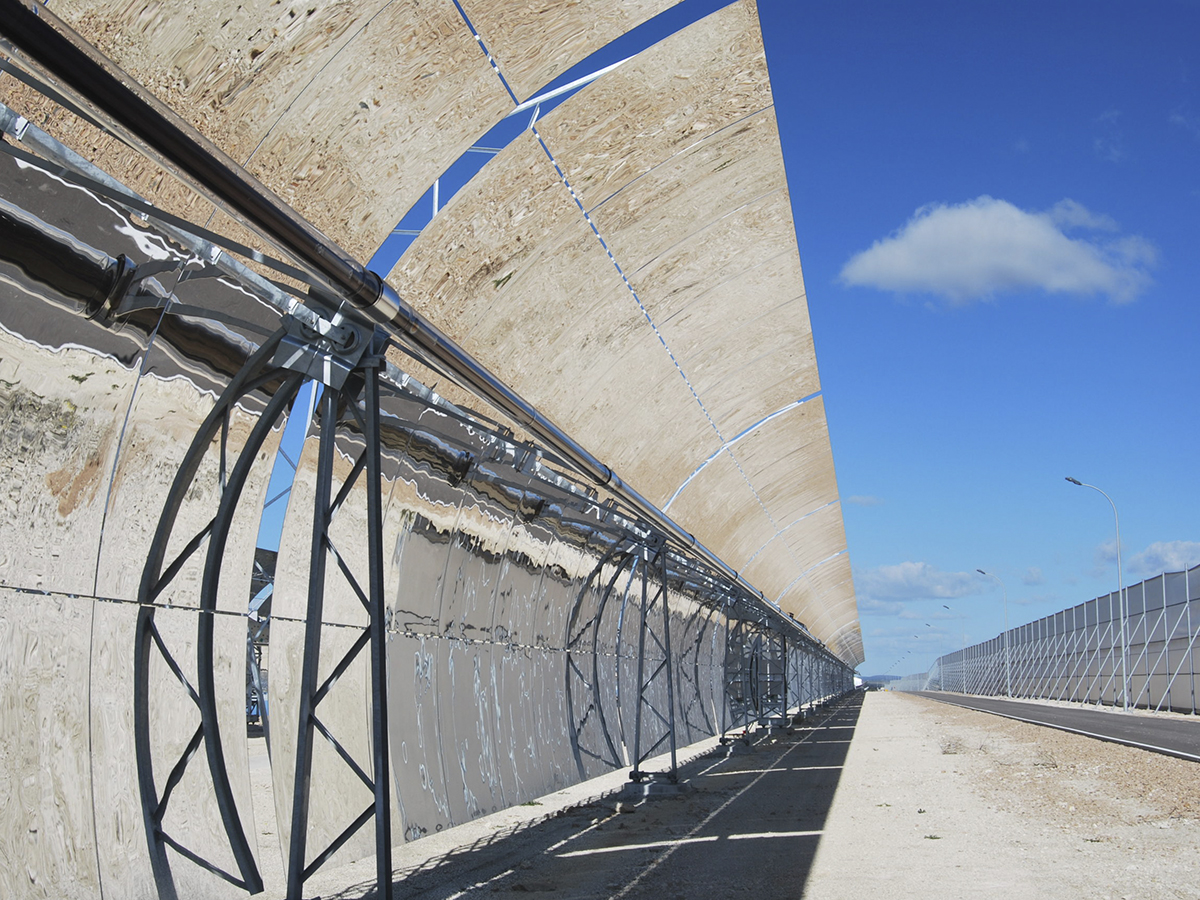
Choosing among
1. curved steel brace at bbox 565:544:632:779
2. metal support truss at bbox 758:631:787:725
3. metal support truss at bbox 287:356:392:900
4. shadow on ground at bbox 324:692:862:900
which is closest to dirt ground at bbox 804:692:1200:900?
shadow on ground at bbox 324:692:862:900

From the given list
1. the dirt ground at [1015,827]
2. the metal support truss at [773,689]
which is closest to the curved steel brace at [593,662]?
the dirt ground at [1015,827]

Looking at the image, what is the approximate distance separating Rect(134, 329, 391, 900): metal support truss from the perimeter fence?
44.0m

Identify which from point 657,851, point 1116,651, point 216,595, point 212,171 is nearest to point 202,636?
point 216,595

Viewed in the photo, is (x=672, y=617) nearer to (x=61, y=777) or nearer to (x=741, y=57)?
(x=741, y=57)

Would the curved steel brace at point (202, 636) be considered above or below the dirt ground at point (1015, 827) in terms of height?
above

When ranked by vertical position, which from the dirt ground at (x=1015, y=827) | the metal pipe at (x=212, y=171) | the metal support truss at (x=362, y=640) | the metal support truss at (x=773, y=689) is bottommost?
the dirt ground at (x=1015, y=827)

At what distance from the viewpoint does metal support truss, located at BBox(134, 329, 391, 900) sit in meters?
7.07

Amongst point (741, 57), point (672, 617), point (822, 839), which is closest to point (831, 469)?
point (672, 617)

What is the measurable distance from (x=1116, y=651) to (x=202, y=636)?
60.0 metres

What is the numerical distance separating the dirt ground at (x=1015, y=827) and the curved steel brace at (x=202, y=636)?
15.2 ft

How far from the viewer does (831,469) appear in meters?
26.3

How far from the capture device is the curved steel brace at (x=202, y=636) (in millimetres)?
7148

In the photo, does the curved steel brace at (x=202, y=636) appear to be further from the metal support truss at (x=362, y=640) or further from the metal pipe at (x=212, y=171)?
the metal pipe at (x=212, y=171)

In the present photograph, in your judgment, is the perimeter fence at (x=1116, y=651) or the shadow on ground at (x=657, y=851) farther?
the perimeter fence at (x=1116, y=651)
